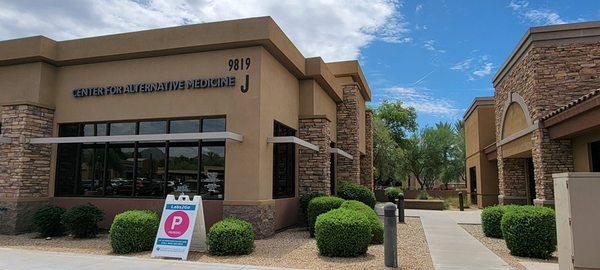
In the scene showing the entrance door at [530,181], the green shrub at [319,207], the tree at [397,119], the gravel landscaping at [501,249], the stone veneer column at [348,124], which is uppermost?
the tree at [397,119]

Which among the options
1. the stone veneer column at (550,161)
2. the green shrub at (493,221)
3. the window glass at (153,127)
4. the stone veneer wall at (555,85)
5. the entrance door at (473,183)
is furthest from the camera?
the entrance door at (473,183)

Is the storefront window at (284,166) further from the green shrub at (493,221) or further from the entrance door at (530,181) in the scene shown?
the entrance door at (530,181)

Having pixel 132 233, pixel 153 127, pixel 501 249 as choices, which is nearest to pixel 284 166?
pixel 153 127

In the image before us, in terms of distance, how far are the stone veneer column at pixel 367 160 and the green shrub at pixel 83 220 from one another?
15.7 meters

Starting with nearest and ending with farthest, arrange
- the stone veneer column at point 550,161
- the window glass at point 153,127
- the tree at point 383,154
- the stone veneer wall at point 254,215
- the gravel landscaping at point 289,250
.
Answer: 1. the gravel landscaping at point 289,250
2. the stone veneer wall at point 254,215
3. the window glass at point 153,127
4. the stone veneer column at point 550,161
5. the tree at point 383,154

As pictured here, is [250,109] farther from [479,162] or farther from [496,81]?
[479,162]

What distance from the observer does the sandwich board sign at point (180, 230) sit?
966cm

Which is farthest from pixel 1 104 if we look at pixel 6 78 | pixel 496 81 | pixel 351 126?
pixel 496 81

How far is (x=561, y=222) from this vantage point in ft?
23.6

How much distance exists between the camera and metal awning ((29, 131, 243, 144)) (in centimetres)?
1177

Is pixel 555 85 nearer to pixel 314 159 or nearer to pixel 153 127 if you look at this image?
pixel 314 159

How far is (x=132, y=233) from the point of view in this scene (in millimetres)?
10031

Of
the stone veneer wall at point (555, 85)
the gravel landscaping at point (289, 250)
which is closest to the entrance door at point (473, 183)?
the stone veneer wall at point (555, 85)

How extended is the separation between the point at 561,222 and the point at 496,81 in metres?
14.4
